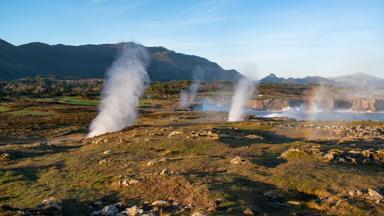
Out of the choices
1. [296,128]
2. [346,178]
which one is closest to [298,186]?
[346,178]

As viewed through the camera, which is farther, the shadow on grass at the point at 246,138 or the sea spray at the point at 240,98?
the sea spray at the point at 240,98

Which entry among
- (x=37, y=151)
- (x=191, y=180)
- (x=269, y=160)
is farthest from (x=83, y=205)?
(x=37, y=151)

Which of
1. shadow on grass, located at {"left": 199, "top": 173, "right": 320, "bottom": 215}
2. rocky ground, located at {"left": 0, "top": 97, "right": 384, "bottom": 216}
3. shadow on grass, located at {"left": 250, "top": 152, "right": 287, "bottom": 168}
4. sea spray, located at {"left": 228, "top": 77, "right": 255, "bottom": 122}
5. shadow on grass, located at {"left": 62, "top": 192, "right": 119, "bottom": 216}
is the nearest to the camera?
shadow on grass, located at {"left": 199, "top": 173, "right": 320, "bottom": 215}

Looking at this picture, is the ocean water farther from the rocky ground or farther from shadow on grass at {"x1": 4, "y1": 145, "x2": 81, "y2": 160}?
shadow on grass at {"x1": 4, "y1": 145, "x2": 81, "y2": 160}

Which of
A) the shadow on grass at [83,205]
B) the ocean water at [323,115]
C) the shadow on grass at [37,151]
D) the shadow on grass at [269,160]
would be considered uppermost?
the shadow on grass at [269,160]

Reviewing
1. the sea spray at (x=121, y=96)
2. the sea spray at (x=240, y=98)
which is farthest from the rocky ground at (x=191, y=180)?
the sea spray at (x=240, y=98)

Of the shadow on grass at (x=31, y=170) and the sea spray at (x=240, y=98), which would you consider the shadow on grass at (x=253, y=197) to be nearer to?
the shadow on grass at (x=31, y=170)

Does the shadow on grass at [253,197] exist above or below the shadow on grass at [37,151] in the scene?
above

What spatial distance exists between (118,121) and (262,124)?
2174cm

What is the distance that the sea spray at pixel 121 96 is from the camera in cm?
6225

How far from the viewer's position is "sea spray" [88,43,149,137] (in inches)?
2451

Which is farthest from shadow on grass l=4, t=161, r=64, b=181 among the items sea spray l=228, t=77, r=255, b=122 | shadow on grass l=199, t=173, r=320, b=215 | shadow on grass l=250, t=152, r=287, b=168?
sea spray l=228, t=77, r=255, b=122

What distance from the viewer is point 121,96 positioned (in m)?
62.8

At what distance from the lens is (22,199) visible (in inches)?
893
